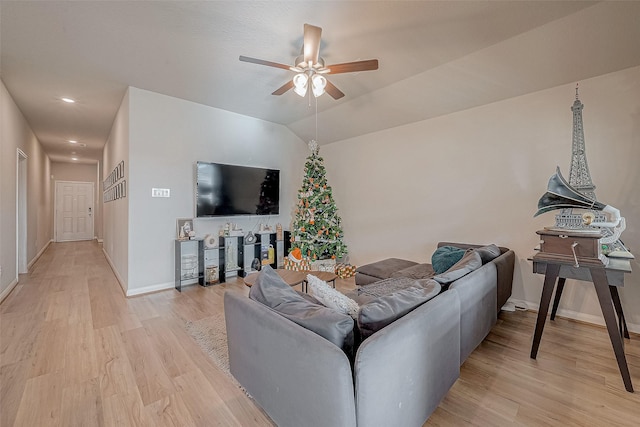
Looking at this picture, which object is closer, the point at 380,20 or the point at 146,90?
the point at 380,20

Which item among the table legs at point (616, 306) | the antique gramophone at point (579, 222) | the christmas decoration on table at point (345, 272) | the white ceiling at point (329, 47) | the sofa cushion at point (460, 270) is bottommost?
the christmas decoration on table at point (345, 272)

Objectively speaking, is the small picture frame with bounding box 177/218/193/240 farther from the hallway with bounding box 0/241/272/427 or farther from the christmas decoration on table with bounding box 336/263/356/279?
the christmas decoration on table with bounding box 336/263/356/279

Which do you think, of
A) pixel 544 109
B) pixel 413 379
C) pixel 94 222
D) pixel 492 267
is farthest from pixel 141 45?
pixel 94 222

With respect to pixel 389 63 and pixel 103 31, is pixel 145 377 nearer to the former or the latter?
pixel 103 31

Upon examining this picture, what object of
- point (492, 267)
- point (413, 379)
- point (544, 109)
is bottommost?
point (413, 379)

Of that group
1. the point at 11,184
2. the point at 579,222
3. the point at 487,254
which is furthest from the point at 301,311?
the point at 11,184

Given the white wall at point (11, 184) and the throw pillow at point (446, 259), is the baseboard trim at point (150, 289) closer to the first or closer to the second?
the white wall at point (11, 184)

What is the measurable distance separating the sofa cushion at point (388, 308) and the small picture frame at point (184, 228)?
344 cm

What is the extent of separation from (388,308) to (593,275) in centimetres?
174

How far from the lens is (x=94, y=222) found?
8.96 meters

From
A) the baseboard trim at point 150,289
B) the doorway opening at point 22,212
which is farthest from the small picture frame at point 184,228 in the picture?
the doorway opening at point 22,212

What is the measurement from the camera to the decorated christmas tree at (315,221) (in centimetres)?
458

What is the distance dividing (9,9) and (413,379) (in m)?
3.97

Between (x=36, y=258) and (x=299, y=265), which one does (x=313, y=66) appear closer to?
(x=299, y=265)
